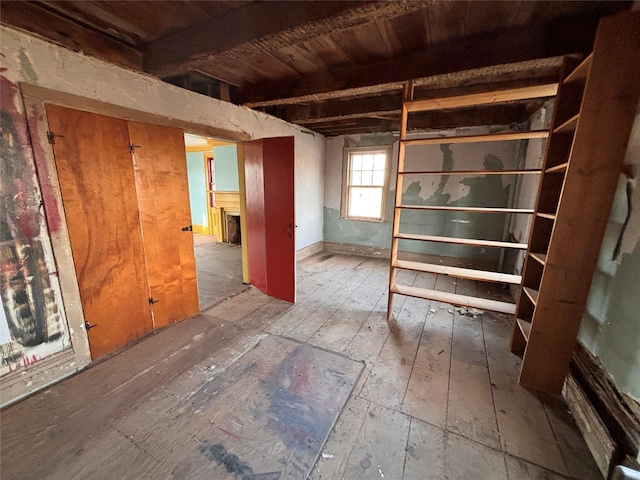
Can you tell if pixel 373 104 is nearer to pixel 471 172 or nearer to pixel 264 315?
pixel 471 172

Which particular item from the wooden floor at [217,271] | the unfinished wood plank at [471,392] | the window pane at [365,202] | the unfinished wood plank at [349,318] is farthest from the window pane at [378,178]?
the unfinished wood plank at [471,392]

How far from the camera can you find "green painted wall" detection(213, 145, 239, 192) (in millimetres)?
5863

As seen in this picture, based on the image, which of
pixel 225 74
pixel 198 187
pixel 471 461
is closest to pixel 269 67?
pixel 225 74

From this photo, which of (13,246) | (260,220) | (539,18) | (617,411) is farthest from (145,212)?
(617,411)

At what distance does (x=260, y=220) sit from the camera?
A: 3.13m

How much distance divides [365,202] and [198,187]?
4.75 meters

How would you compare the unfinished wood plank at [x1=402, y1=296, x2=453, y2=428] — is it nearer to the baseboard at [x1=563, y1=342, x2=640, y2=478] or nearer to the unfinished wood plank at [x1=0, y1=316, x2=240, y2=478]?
the baseboard at [x1=563, y1=342, x2=640, y2=478]

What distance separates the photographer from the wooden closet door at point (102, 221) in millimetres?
1765

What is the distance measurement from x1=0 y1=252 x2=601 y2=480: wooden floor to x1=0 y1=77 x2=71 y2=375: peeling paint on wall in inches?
14.4

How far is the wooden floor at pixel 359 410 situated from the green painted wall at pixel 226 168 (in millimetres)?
4058

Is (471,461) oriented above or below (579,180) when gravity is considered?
below

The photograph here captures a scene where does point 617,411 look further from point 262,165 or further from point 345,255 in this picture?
point 345,255

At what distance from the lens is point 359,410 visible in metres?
1.62

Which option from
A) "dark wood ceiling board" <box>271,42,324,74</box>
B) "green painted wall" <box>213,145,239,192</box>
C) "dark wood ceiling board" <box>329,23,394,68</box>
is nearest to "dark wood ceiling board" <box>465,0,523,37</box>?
"dark wood ceiling board" <box>329,23,394,68</box>
